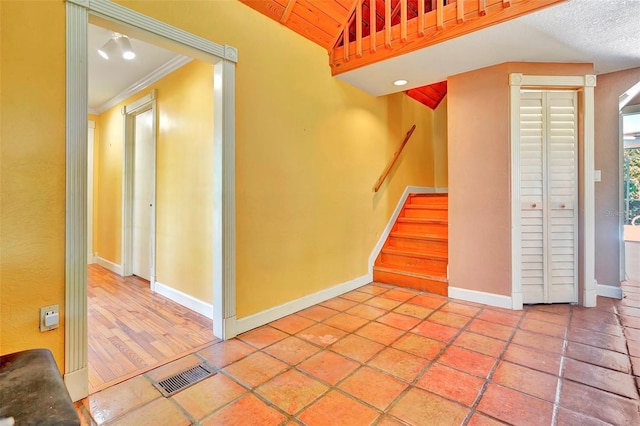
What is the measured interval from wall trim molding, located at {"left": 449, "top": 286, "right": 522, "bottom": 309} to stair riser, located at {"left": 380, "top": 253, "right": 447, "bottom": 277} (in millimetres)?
252

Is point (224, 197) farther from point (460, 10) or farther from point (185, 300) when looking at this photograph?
point (460, 10)

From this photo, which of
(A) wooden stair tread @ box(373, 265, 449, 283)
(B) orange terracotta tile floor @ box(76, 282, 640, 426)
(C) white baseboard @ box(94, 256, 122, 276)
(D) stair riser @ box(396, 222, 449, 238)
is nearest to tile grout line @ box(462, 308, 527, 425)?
(B) orange terracotta tile floor @ box(76, 282, 640, 426)

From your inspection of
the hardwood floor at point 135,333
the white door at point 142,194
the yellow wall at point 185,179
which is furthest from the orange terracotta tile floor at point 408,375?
the white door at point 142,194

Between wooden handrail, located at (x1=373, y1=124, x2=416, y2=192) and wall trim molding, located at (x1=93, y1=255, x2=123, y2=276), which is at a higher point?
wooden handrail, located at (x1=373, y1=124, x2=416, y2=192)

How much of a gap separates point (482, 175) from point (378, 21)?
1.90 meters

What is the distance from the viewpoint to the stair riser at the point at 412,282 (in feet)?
10.7

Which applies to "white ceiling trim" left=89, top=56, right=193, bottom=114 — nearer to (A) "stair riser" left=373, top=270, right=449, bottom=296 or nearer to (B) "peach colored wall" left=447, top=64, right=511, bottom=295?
(B) "peach colored wall" left=447, top=64, right=511, bottom=295

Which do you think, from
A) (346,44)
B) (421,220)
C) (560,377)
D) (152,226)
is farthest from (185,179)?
(560,377)

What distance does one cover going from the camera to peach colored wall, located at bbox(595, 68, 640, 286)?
3.11 metres

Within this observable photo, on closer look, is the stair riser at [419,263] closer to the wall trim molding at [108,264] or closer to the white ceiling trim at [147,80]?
the white ceiling trim at [147,80]

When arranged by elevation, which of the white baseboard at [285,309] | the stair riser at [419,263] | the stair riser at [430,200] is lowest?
the white baseboard at [285,309]

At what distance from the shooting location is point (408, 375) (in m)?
1.79

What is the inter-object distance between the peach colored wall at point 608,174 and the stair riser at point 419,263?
5.24 feet

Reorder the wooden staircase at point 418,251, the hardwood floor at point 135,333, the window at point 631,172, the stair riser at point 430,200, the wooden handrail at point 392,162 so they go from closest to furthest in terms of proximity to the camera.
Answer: the hardwood floor at point 135,333 < the wooden staircase at point 418,251 < the wooden handrail at point 392,162 < the stair riser at point 430,200 < the window at point 631,172
